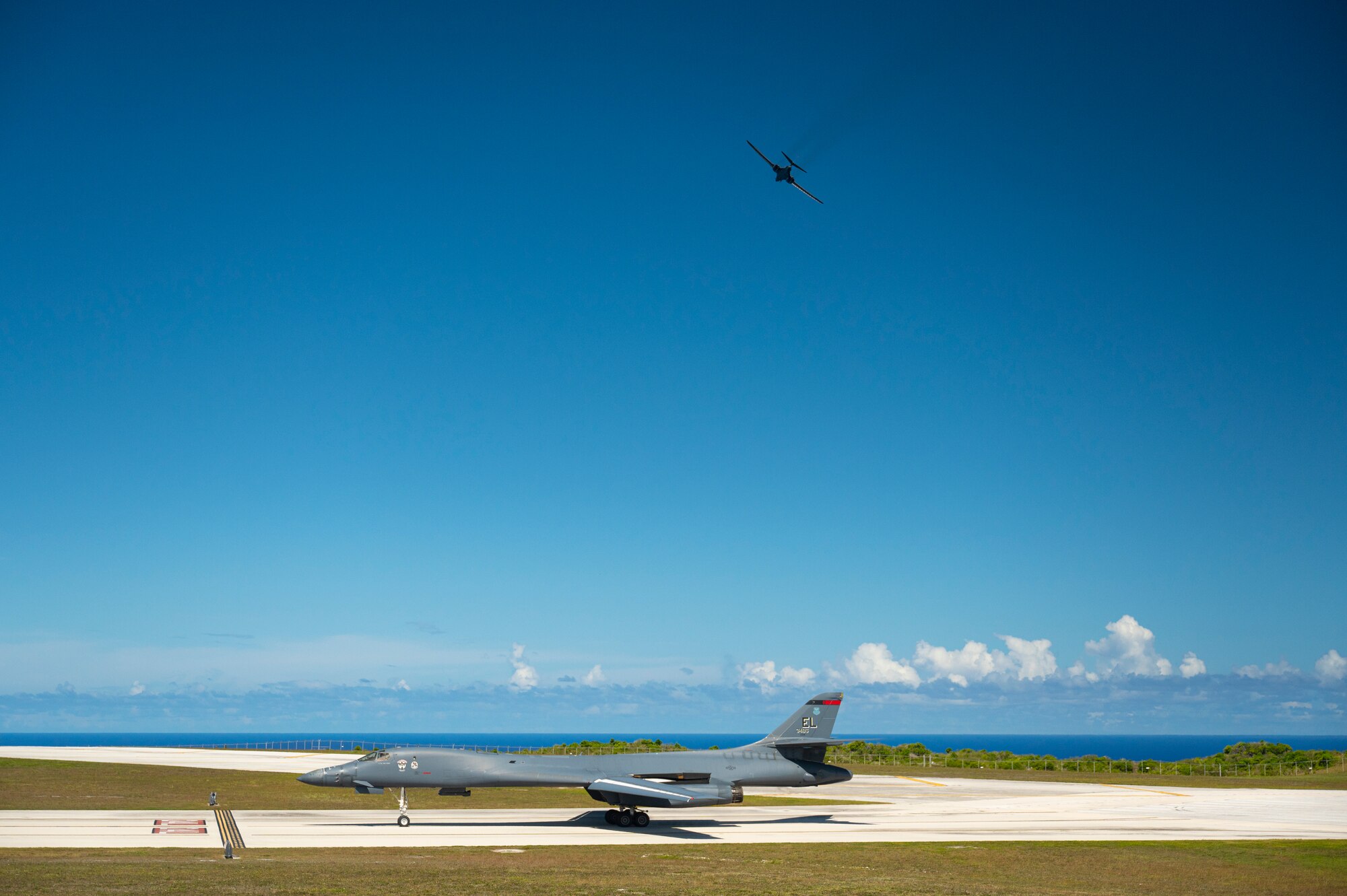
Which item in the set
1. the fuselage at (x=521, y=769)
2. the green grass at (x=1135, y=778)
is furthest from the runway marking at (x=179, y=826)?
the green grass at (x=1135, y=778)

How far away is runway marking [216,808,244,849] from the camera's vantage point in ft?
85.4

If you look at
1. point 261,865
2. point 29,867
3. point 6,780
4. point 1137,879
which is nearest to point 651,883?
point 261,865

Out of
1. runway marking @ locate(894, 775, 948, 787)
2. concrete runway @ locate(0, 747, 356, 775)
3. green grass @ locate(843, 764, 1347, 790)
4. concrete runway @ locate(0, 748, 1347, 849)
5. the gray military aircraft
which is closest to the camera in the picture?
concrete runway @ locate(0, 748, 1347, 849)

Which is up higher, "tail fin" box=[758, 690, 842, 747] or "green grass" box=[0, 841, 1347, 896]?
"tail fin" box=[758, 690, 842, 747]

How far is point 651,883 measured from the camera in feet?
68.1

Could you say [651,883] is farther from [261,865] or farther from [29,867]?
[29,867]

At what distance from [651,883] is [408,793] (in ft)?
72.6

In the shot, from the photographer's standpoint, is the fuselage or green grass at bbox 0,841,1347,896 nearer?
green grass at bbox 0,841,1347,896

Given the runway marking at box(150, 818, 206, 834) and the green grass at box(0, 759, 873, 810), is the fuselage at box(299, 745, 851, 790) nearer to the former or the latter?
the runway marking at box(150, 818, 206, 834)

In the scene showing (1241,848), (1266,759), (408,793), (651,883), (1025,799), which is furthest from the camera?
(1266,759)

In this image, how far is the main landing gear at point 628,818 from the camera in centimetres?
3158

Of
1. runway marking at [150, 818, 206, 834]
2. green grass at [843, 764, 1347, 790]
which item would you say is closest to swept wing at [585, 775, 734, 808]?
runway marking at [150, 818, 206, 834]

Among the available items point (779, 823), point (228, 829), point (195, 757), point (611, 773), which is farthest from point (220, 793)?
point (195, 757)

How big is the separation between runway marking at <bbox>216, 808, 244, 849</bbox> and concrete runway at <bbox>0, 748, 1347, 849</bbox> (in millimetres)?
216
